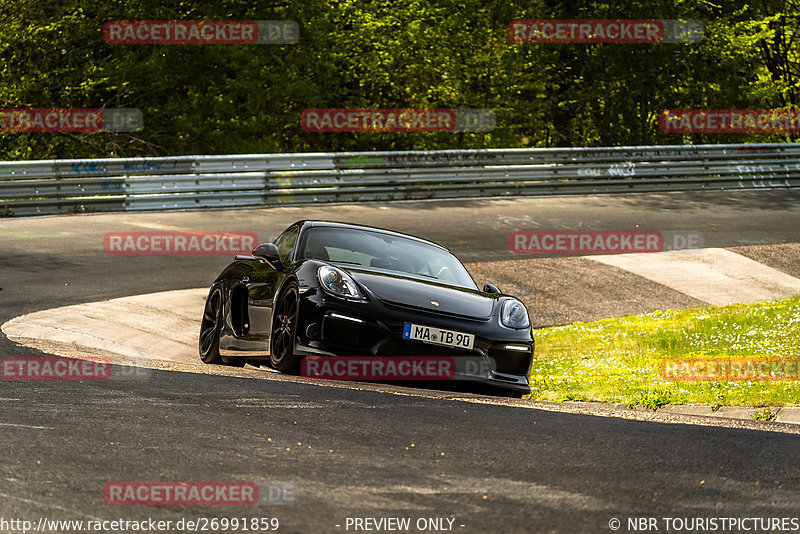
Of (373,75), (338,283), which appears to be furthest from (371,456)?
(373,75)

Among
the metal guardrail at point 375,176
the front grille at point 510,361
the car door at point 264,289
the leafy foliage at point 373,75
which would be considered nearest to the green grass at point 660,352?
the front grille at point 510,361

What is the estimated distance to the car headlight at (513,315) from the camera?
8.43 m

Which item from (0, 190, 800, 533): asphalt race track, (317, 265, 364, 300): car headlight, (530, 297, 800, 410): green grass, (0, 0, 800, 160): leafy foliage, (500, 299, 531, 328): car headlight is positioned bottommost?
(530, 297, 800, 410): green grass

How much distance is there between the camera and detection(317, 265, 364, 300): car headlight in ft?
26.2

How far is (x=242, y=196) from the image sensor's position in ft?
68.0

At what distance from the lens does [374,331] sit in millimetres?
7844

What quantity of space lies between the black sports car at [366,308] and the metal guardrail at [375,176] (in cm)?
1034

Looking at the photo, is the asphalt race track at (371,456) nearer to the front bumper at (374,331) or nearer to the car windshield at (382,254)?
the front bumper at (374,331)

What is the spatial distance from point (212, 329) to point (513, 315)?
3076mm

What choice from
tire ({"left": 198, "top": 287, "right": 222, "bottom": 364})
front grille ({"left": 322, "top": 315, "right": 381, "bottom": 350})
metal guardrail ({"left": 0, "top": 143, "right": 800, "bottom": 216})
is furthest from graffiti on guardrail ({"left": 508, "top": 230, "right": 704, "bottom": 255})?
front grille ({"left": 322, "top": 315, "right": 381, "bottom": 350})

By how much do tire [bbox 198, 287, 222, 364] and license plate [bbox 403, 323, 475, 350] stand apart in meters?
2.59

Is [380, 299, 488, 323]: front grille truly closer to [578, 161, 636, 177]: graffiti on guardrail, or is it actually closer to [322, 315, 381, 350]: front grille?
[322, 315, 381, 350]: front grille

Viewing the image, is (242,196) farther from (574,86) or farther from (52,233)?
(574,86)

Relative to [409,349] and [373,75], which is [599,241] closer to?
[373,75]
